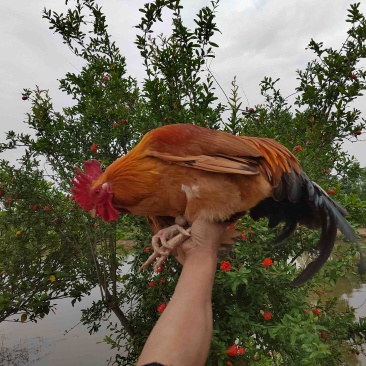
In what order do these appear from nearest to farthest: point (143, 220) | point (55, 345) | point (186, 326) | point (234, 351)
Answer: point (186, 326) < point (234, 351) < point (143, 220) < point (55, 345)

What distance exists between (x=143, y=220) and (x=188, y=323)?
2.51 m

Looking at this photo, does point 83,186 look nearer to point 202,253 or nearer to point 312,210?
point 202,253

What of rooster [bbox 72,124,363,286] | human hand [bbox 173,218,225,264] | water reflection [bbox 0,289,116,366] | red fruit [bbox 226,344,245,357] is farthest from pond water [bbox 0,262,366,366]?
human hand [bbox 173,218,225,264]

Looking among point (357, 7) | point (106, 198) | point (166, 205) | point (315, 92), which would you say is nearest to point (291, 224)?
point (166, 205)

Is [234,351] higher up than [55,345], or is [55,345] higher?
[55,345]

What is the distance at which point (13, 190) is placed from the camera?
419 centimetres

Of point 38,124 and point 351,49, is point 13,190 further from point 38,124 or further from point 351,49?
point 351,49

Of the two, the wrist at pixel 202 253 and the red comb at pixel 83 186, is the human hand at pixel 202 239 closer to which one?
the wrist at pixel 202 253

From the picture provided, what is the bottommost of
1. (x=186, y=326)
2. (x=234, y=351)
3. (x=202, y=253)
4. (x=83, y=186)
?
(x=186, y=326)

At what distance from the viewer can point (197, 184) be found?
1222mm

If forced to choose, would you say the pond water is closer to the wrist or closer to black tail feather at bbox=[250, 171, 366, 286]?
black tail feather at bbox=[250, 171, 366, 286]

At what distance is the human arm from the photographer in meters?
0.75

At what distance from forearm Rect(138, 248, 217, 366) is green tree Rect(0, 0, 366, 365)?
122cm

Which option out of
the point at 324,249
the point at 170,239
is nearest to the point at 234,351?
the point at 324,249
